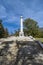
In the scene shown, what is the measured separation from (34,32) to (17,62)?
41.5 metres

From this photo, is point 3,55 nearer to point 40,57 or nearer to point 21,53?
point 21,53

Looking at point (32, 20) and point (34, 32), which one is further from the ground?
point (32, 20)

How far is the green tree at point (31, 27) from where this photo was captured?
4941 cm

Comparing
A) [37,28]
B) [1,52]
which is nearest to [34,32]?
[37,28]

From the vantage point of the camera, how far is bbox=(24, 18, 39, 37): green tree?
162ft

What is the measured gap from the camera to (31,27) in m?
50.0

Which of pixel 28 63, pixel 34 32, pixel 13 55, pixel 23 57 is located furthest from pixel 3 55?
pixel 34 32

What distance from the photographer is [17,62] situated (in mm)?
7934

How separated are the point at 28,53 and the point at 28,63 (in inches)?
69.4

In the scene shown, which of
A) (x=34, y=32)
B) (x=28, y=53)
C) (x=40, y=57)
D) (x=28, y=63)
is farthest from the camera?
(x=34, y=32)

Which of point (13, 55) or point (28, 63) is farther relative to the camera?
point (13, 55)

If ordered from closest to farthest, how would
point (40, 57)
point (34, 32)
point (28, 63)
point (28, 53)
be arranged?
point (28, 63)
point (40, 57)
point (28, 53)
point (34, 32)

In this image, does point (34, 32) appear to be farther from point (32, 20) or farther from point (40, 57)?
point (40, 57)

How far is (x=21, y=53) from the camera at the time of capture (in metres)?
9.55
